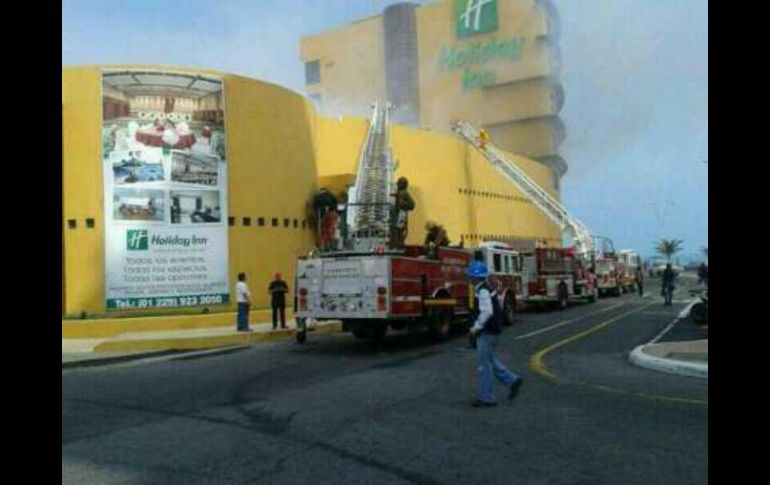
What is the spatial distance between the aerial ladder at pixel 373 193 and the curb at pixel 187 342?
3.12 m

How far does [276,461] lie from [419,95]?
2396 inches

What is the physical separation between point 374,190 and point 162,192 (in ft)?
28.7

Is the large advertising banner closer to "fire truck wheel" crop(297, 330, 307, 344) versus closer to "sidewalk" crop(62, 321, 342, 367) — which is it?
"sidewalk" crop(62, 321, 342, 367)

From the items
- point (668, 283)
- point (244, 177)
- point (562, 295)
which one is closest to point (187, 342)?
point (244, 177)

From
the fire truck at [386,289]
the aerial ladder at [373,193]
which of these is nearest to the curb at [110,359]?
the fire truck at [386,289]

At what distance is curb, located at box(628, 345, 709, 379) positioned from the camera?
409 inches

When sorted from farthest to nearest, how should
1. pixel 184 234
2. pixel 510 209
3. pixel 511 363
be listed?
pixel 510 209 < pixel 184 234 < pixel 511 363

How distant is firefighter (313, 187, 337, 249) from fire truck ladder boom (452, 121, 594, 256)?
53.8 ft

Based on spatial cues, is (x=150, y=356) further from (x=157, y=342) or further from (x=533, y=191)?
(x=533, y=191)

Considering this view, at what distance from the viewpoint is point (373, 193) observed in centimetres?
2722

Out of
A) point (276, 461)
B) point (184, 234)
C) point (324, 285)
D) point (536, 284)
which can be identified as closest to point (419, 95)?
point (536, 284)
